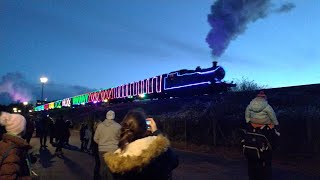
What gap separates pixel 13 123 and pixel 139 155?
221 centimetres

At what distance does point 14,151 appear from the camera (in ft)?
16.9

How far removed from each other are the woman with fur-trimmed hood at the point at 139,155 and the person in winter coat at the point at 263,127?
342 cm

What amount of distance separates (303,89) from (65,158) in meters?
15.2

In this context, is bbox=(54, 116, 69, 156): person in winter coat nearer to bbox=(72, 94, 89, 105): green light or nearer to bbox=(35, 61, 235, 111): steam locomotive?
bbox=(35, 61, 235, 111): steam locomotive

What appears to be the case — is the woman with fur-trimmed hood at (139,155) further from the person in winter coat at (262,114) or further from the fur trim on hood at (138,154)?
the person in winter coat at (262,114)

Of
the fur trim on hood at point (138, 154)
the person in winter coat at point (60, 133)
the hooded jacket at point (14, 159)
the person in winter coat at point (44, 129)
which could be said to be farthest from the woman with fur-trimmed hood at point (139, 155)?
the person in winter coat at point (44, 129)

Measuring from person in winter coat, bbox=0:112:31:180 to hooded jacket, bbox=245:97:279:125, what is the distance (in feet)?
11.9

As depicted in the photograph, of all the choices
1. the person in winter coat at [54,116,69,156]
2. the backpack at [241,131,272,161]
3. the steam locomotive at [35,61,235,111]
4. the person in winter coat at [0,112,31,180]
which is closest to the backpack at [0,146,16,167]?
the person in winter coat at [0,112,31,180]

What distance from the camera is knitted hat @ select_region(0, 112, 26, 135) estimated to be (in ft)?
18.1

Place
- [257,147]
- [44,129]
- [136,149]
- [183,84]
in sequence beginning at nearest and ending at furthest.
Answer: [136,149]
[257,147]
[44,129]
[183,84]

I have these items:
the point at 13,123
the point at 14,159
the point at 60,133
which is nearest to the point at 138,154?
the point at 14,159

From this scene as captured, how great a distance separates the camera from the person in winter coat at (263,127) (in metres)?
7.25

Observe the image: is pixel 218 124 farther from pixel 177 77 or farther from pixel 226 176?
pixel 177 77

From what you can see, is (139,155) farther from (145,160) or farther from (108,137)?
(108,137)
